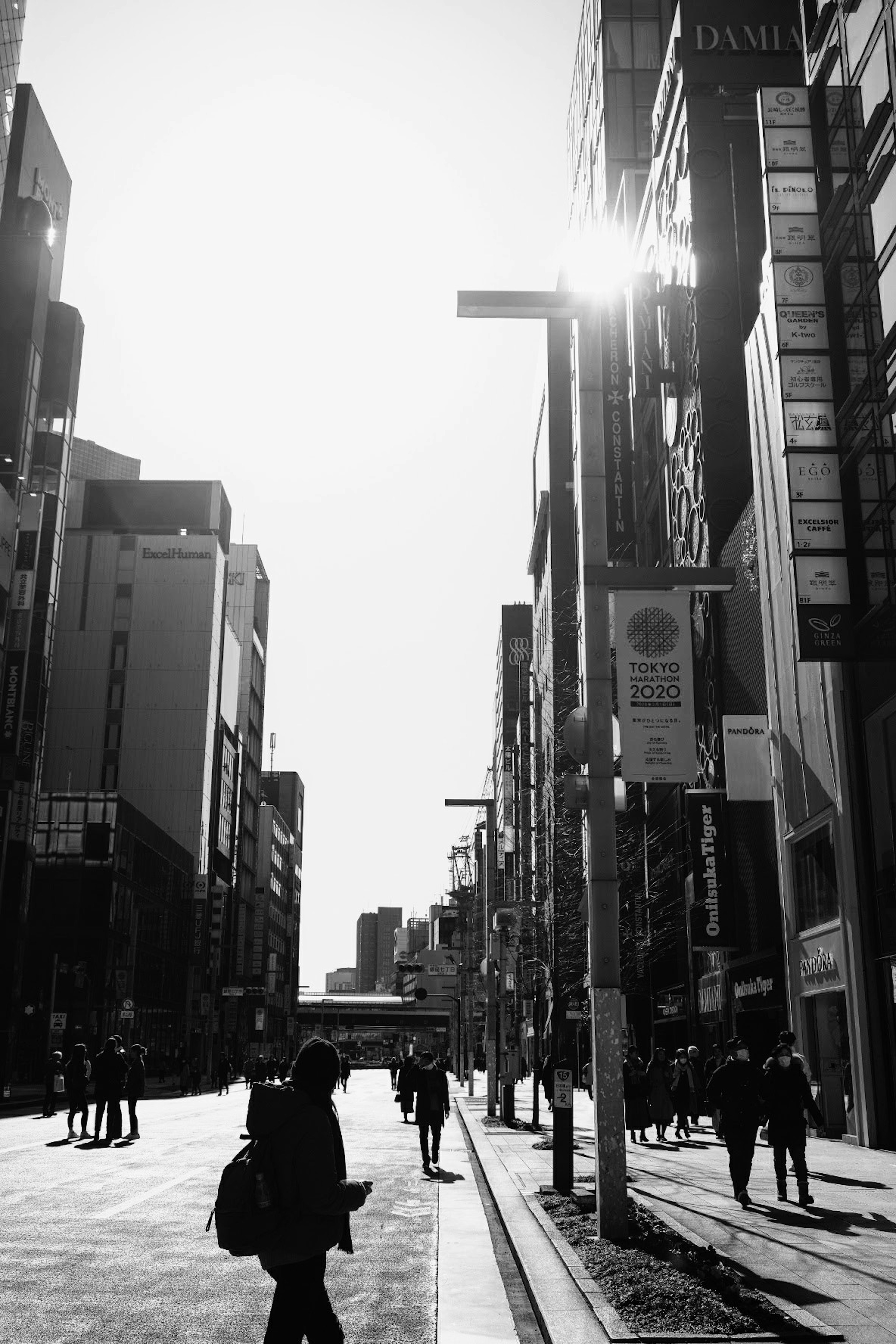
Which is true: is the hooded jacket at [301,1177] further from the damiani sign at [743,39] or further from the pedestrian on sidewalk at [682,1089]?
the damiani sign at [743,39]

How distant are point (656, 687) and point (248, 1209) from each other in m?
8.05

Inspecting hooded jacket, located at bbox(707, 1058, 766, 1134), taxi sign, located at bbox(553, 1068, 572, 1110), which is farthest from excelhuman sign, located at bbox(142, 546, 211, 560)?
hooded jacket, located at bbox(707, 1058, 766, 1134)

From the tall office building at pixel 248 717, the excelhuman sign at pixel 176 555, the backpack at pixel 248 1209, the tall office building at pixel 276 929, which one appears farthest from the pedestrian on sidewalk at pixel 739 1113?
the tall office building at pixel 276 929

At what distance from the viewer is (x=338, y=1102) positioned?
53188 millimetres

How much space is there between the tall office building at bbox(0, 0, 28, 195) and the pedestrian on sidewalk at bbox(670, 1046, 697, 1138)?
57395 millimetres

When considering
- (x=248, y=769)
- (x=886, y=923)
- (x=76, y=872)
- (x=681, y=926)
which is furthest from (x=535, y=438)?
(x=886, y=923)

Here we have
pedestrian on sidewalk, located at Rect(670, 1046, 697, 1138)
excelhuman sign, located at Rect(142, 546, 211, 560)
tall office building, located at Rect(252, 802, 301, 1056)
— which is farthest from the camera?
tall office building, located at Rect(252, 802, 301, 1056)

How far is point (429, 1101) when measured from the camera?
2080cm

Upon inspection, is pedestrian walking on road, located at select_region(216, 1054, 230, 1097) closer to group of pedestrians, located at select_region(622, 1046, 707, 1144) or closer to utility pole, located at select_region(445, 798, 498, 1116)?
utility pole, located at select_region(445, 798, 498, 1116)

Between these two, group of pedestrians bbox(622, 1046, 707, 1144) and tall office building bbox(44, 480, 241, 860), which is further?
tall office building bbox(44, 480, 241, 860)

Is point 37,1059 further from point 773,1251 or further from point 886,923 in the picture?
point 773,1251

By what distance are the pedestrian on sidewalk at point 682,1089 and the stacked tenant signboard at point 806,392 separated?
931cm

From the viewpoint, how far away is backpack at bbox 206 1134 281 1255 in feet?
17.9

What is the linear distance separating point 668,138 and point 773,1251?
43185 mm
